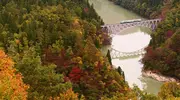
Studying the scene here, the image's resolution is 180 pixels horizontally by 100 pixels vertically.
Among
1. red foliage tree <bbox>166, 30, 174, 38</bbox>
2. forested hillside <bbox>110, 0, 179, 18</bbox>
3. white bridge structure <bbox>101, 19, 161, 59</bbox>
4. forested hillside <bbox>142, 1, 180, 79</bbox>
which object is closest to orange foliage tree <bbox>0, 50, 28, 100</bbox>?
forested hillside <bbox>142, 1, 180, 79</bbox>

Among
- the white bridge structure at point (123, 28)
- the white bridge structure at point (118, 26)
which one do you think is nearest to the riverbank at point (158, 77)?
the white bridge structure at point (123, 28)

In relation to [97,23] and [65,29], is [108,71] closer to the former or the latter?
[65,29]

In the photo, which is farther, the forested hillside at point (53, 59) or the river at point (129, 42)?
the river at point (129, 42)

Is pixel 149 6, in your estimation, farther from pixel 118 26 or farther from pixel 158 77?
pixel 158 77

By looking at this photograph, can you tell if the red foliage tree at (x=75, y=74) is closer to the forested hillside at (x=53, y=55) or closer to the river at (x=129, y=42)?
the forested hillside at (x=53, y=55)

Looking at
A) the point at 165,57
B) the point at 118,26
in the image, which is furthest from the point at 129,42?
the point at 165,57

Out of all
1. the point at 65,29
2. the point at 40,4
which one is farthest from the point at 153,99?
the point at 40,4
